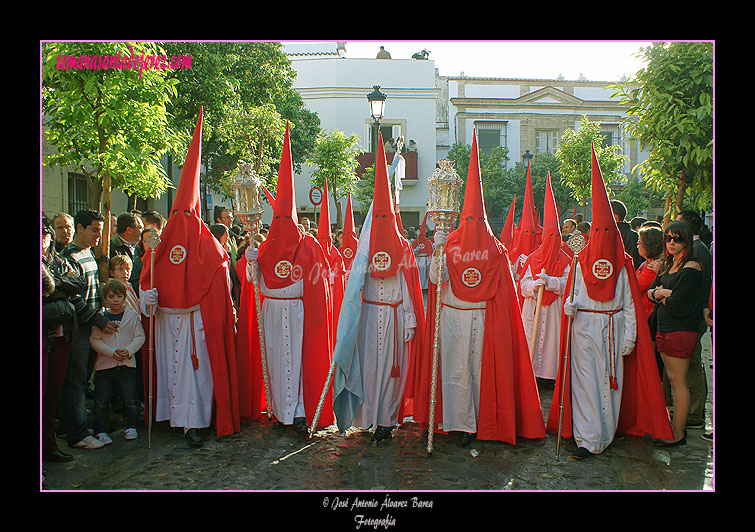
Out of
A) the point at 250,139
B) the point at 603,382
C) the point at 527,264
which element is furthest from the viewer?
the point at 250,139

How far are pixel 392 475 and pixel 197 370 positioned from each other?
201 cm

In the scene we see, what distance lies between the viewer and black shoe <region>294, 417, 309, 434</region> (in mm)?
5688

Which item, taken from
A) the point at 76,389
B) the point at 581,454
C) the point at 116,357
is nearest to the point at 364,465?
the point at 581,454

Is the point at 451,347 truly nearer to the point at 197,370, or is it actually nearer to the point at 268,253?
the point at 268,253

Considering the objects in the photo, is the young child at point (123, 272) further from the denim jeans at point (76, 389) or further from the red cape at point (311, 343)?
the red cape at point (311, 343)

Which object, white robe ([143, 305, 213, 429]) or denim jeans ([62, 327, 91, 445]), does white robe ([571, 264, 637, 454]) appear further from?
denim jeans ([62, 327, 91, 445])

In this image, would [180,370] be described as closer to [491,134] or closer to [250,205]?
[250,205]

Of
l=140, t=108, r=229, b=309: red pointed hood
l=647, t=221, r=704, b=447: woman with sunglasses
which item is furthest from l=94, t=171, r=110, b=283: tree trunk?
l=647, t=221, r=704, b=447: woman with sunglasses

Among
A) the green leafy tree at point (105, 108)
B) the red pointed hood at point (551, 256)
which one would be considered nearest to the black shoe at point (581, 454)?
the red pointed hood at point (551, 256)

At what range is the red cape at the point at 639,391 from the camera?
529 centimetres

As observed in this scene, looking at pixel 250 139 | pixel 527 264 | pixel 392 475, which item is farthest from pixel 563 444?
pixel 250 139

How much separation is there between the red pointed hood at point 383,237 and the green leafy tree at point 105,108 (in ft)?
9.61

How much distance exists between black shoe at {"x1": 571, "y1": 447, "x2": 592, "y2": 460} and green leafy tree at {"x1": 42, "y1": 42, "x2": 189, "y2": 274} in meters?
5.06

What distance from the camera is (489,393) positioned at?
5418mm
